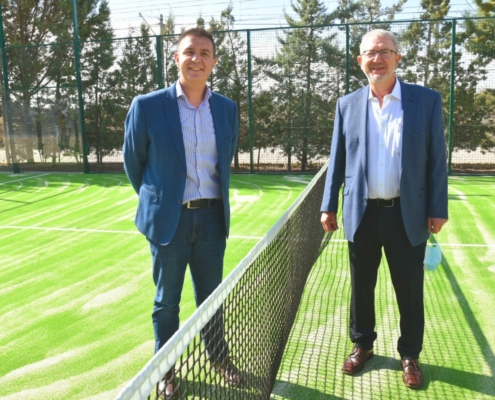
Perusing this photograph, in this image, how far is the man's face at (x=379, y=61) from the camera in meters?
2.99

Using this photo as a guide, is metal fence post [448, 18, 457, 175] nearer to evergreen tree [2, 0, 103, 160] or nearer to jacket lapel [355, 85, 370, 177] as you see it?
evergreen tree [2, 0, 103, 160]

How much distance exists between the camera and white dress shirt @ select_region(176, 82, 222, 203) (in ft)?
9.82

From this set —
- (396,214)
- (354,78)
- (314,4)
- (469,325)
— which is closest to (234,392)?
(396,214)

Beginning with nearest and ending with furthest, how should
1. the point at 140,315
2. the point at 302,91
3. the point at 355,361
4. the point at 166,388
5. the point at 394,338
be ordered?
1. the point at 166,388
2. the point at 355,361
3. the point at 394,338
4. the point at 140,315
5. the point at 302,91

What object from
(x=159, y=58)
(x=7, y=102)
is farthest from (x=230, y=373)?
(x=7, y=102)

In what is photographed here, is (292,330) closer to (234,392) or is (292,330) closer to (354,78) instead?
(234,392)

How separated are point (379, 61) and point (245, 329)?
64.1 inches

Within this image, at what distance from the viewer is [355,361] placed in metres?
3.42

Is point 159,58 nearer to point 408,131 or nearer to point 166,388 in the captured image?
point 408,131

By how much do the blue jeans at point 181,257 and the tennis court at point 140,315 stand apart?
0.67m

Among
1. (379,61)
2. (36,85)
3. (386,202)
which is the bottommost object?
(386,202)

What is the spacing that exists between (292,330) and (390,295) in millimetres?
1194

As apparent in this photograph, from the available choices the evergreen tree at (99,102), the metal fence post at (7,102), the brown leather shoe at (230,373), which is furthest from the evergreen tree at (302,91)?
the brown leather shoe at (230,373)

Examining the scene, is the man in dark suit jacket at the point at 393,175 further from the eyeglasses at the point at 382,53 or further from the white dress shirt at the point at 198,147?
the white dress shirt at the point at 198,147
